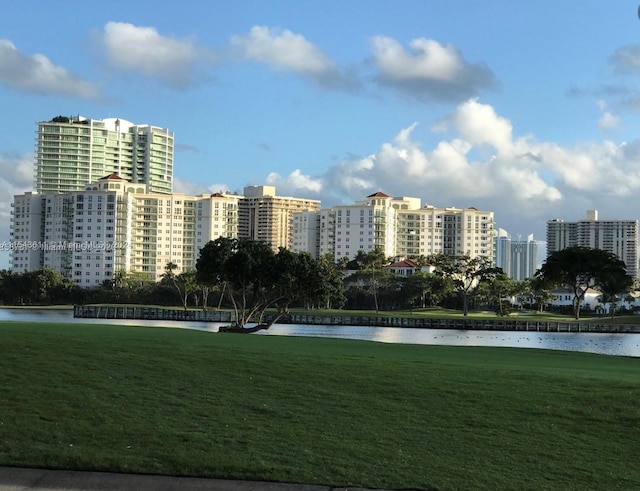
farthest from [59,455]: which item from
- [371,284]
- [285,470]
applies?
[371,284]

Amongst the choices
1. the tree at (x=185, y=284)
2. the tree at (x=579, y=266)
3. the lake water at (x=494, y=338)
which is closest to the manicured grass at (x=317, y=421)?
the lake water at (x=494, y=338)

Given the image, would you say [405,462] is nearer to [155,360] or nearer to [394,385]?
[394,385]

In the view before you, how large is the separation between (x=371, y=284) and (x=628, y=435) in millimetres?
154702

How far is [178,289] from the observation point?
152m

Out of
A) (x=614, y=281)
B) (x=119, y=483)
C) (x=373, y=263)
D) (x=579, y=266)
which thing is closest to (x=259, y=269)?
(x=119, y=483)

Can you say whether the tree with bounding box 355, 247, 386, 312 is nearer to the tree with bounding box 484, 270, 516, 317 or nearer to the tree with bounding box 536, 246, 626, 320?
the tree with bounding box 484, 270, 516, 317

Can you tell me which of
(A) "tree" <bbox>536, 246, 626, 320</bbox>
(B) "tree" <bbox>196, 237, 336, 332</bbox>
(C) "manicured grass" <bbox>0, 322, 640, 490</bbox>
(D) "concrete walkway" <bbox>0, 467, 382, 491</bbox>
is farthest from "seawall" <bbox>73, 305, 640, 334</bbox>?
(D) "concrete walkway" <bbox>0, 467, 382, 491</bbox>

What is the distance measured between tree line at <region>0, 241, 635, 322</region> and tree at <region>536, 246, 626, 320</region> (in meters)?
0.12

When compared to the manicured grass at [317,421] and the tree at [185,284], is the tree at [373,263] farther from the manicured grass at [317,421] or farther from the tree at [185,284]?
the manicured grass at [317,421]

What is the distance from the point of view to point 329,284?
215 ft

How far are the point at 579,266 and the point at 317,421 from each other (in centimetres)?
9940

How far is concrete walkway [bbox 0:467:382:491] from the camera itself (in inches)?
379

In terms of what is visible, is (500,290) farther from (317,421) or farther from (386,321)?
(317,421)

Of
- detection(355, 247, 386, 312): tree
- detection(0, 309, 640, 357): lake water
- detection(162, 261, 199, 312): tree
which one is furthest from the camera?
detection(355, 247, 386, 312): tree
